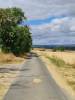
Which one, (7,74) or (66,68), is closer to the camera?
(7,74)

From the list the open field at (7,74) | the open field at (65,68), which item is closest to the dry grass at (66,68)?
the open field at (65,68)

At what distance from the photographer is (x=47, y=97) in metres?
14.5

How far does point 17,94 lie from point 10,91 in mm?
1209

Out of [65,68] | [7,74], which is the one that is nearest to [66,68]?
[65,68]

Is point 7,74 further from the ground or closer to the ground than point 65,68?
further from the ground

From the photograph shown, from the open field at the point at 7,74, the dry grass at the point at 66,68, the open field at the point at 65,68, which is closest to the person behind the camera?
the open field at the point at 7,74

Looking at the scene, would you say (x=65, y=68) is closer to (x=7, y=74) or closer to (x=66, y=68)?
(x=66, y=68)

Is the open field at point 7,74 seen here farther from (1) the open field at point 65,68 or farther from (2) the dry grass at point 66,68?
(2) the dry grass at point 66,68

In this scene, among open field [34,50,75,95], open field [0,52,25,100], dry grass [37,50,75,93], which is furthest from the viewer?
dry grass [37,50,75,93]

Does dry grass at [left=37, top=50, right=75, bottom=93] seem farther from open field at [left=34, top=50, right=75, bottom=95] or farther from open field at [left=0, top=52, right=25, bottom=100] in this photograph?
open field at [left=0, top=52, right=25, bottom=100]

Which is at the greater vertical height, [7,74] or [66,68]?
[7,74]

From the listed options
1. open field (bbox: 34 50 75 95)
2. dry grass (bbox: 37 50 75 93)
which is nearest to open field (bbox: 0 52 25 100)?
open field (bbox: 34 50 75 95)

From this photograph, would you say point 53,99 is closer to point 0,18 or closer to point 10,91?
point 10,91

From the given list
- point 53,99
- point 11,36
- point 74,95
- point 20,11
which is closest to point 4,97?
point 53,99
